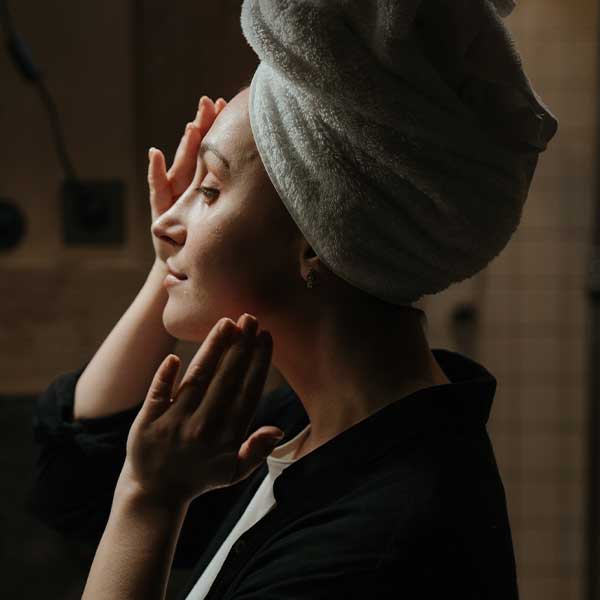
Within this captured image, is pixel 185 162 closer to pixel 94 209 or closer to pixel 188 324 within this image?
pixel 188 324

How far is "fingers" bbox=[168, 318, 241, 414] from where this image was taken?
0.63 m

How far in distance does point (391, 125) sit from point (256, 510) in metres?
0.35

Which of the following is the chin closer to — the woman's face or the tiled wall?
the woman's face

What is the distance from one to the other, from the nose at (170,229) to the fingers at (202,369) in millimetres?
127

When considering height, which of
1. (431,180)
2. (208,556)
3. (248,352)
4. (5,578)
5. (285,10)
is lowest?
(5,578)

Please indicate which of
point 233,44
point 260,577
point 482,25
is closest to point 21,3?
point 233,44

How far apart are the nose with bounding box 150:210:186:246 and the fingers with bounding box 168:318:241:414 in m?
0.13

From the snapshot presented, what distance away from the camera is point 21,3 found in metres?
1.12

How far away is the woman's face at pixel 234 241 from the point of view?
698 millimetres

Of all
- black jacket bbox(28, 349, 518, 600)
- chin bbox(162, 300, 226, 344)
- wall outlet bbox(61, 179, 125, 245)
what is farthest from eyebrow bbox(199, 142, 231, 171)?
wall outlet bbox(61, 179, 125, 245)

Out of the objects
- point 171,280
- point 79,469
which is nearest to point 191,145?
point 171,280

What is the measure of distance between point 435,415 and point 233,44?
59 centimetres

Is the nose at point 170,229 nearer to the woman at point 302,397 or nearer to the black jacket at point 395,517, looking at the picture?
the woman at point 302,397

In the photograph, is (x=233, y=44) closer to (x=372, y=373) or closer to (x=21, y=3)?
(x=21, y=3)
